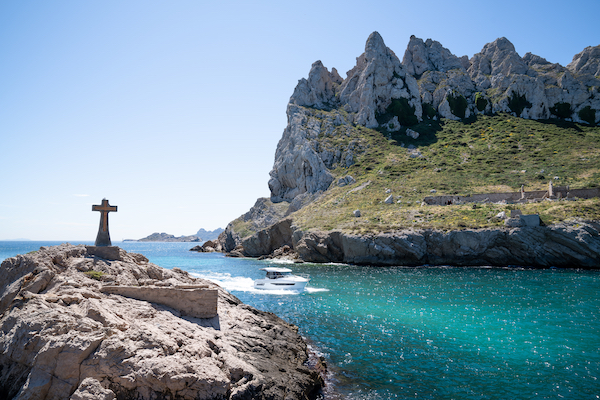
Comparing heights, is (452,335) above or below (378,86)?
below

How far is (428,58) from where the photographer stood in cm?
14100

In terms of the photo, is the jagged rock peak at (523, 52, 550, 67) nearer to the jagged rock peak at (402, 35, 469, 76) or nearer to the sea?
the jagged rock peak at (402, 35, 469, 76)

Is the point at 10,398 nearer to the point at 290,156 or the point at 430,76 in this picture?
the point at 290,156

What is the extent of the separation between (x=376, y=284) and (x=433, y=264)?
23.7 m

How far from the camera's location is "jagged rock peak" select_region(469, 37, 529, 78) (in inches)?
4815

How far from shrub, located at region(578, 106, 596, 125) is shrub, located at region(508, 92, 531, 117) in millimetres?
14754

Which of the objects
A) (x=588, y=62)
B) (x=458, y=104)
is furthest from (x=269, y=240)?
(x=588, y=62)

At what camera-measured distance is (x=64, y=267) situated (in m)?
15.0

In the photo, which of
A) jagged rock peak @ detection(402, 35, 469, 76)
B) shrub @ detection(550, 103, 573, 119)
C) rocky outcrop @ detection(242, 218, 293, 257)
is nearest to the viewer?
rocky outcrop @ detection(242, 218, 293, 257)

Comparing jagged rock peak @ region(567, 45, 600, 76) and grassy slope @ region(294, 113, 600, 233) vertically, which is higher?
jagged rock peak @ region(567, 45, 600, 76)

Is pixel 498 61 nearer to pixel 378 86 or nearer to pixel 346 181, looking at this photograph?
pixel 378 86

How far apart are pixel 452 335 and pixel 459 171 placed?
7611 cm

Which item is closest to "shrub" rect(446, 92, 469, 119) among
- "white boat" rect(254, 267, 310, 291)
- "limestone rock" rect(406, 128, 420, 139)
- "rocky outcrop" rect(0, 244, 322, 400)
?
"limestone rock" rect(406, 128, 420, 139)

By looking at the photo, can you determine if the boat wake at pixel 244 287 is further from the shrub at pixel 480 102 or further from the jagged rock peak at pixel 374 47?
the shrub at pixel 480 102
